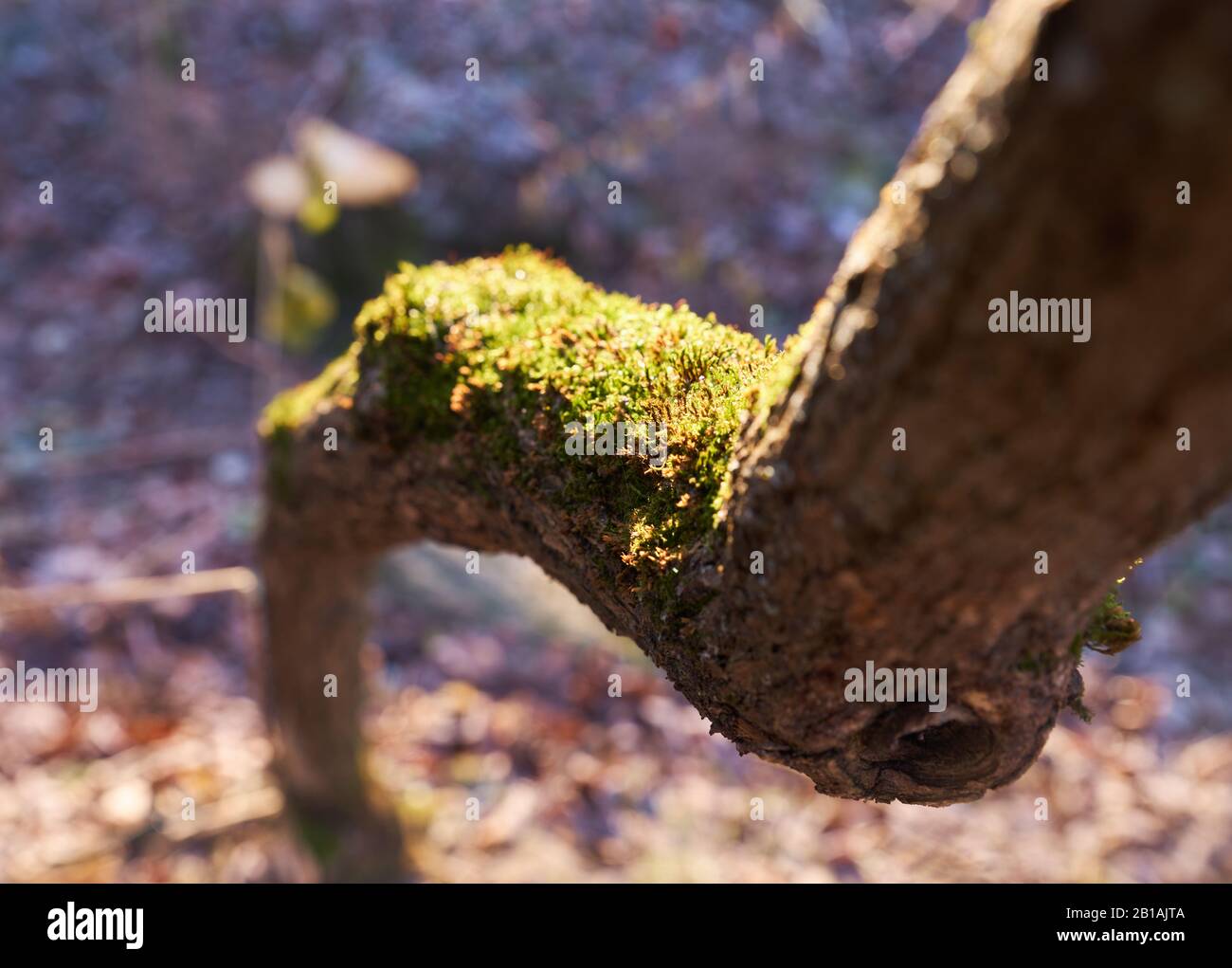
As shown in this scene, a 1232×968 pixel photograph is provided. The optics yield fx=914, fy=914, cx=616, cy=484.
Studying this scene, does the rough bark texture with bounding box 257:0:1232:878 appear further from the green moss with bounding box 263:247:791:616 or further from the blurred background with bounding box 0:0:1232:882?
the blurred background with bounding box 0:0:1232:882

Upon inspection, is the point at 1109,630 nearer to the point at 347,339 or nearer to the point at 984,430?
the point at 984,430

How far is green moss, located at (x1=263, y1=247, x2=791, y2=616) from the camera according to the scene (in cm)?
152

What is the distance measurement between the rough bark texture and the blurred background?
112 inches

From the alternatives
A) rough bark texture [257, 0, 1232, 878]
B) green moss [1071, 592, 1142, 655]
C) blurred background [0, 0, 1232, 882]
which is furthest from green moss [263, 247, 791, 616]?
blurred background [0, 0, 1232, 882]

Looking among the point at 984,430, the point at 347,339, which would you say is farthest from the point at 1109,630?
the point at 347,339

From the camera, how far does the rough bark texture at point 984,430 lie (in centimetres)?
74

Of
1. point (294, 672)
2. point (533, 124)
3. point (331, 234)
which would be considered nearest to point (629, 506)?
point (294, 672)

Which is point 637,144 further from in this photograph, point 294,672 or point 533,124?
point 294,672

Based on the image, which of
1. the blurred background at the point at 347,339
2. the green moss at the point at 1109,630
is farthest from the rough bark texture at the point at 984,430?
the blurred background at the point at 347,339

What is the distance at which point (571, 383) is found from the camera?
171 centimetres

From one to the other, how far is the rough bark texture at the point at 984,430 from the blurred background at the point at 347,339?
2.84 m

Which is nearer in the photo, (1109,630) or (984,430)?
(984,430)

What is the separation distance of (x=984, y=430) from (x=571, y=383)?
0.92m

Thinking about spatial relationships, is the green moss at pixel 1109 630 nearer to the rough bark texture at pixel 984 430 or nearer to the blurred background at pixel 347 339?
the rough bark texture at pixel 984 430
